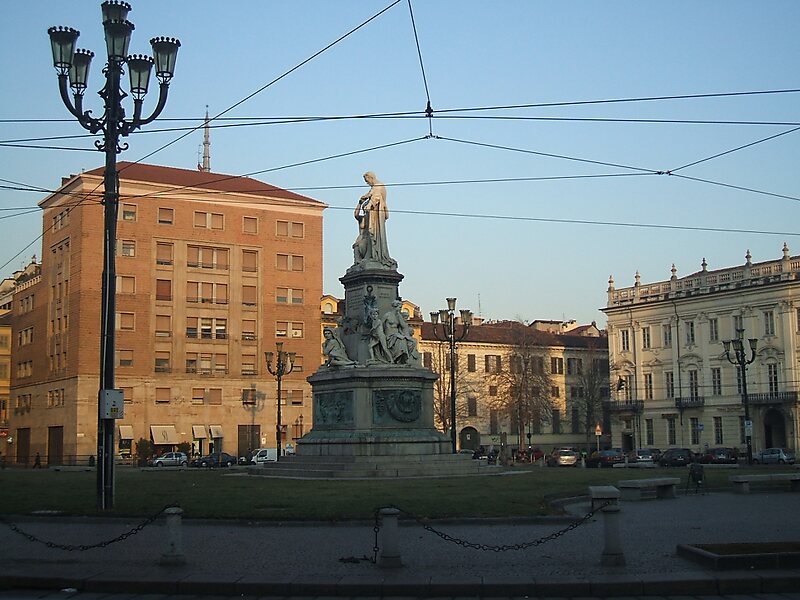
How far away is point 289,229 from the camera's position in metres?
87.2

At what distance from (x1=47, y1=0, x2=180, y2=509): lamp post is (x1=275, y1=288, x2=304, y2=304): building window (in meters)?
64.2

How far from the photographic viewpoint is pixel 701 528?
18.7 m

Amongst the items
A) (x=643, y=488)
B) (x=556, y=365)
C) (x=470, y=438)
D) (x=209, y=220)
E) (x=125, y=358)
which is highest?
(x=209, y=220)

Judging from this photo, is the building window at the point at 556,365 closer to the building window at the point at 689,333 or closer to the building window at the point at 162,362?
the building window at the point at 689,333

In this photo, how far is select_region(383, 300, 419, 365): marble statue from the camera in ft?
121

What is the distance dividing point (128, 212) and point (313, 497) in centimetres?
5936

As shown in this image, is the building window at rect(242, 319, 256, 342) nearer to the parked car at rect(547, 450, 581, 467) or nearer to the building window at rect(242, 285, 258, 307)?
the building window at rect(242, 285, 258, 307)

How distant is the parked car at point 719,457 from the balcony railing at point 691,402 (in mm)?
14917

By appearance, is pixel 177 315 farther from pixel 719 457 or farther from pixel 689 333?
→ pixel 689 333

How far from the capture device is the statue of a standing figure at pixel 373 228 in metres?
38.6

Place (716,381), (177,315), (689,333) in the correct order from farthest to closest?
(689,333)
(716,381)
(177,315)

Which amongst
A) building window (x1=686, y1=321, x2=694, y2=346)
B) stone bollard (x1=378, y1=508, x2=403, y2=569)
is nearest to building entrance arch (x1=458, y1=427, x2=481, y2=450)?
building window (x1=686, y1=321, x2=694, y2=346)

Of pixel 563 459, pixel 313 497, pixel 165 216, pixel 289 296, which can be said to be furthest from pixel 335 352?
pixel 289 296

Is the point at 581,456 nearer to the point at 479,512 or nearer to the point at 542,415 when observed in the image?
the point at 542,415
